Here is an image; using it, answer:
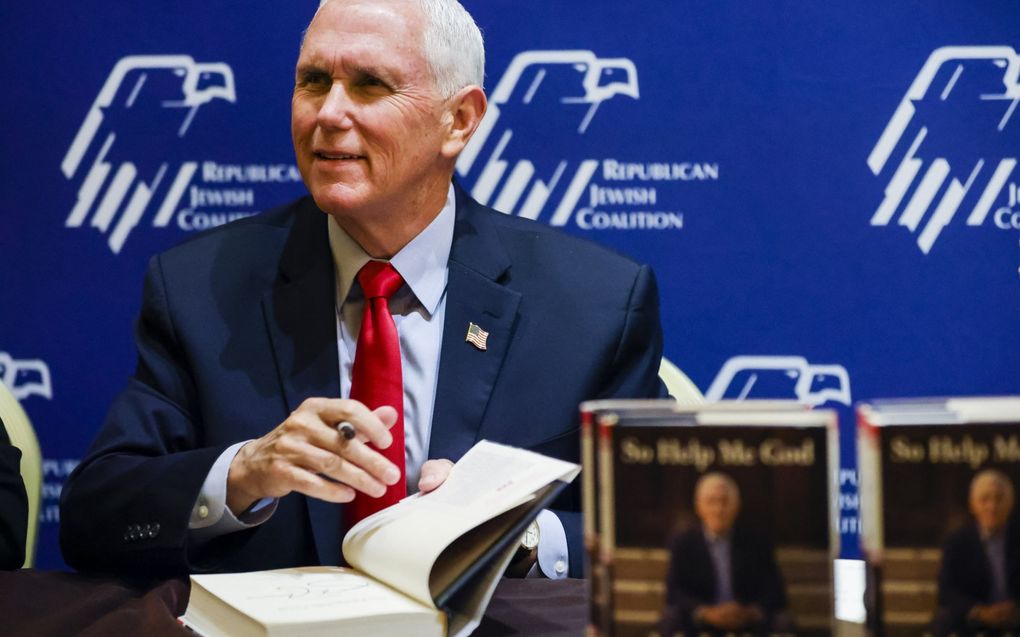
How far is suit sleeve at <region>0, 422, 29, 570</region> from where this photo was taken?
1636 millimetres

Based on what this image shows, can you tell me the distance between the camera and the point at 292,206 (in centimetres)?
215

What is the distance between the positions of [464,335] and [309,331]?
10.4 inches

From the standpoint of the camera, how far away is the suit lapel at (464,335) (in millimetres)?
1857

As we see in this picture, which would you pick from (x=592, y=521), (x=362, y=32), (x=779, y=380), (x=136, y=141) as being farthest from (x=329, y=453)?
(x=136, y=141)

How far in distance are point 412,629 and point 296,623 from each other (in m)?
0.12

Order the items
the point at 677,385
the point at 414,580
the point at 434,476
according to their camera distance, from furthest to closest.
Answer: the point at 677,385 → the point at 434,476 → the point at 414,580

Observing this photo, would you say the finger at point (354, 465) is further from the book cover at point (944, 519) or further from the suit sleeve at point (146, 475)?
the book cover at point (944, 519)

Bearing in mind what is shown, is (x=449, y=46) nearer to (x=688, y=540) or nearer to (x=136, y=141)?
(x=688, y=540)

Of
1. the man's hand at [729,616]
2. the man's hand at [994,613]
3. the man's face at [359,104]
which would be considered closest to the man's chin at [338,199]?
the man's face at [359,104]

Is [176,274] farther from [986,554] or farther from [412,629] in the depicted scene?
[986,554]

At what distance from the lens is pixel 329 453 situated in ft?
4.50

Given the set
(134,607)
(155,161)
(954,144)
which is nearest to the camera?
(134,607)

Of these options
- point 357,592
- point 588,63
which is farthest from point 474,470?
point 588,63

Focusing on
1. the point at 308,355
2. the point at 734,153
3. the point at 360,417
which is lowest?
the point at 360,417
